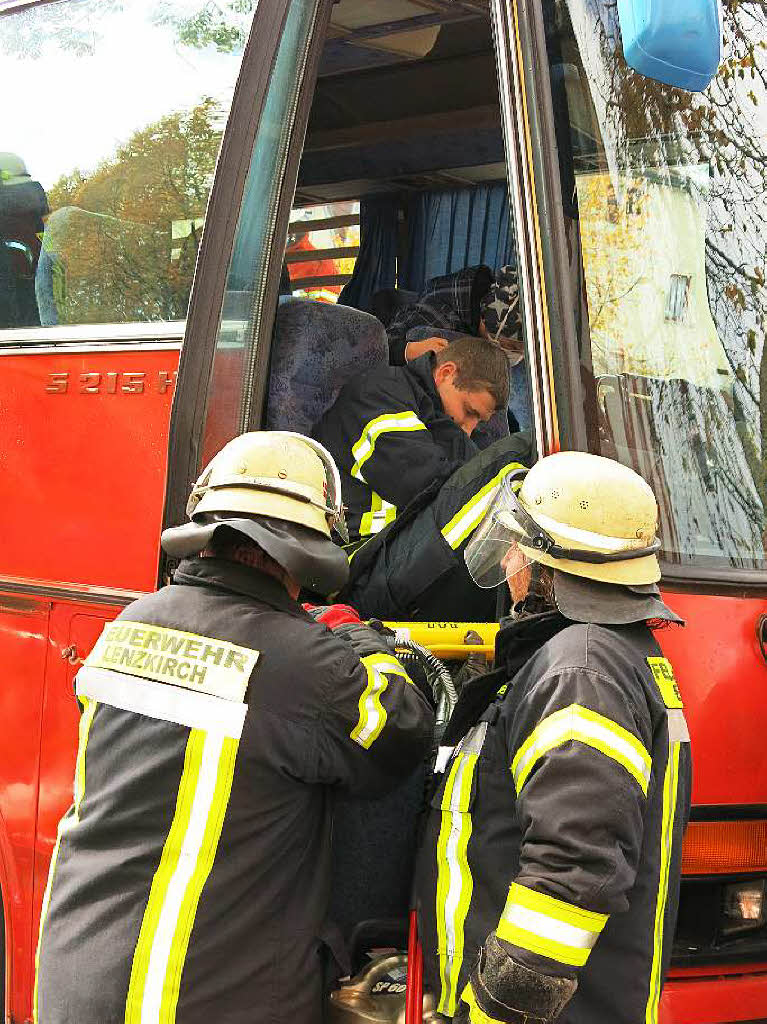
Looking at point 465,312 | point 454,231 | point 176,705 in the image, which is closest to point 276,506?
point 176,705

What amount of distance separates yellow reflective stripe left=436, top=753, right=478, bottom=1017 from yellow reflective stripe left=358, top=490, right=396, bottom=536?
4.57ft

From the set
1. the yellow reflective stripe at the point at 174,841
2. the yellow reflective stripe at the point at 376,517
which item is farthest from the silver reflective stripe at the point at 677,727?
the yellow reflective stripe at the point at 376,517

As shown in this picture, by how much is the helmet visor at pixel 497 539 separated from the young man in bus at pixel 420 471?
0.46m

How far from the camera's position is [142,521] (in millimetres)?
3000

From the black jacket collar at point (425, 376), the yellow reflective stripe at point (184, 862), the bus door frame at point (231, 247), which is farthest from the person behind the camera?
the black jacket collar at point (425, 376)

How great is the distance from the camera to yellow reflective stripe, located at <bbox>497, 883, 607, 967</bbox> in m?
1.90

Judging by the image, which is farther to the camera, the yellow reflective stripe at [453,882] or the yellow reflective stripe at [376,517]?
the yellow reflective stripe at [376,517]

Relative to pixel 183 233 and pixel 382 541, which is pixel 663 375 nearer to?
pixel 382 541

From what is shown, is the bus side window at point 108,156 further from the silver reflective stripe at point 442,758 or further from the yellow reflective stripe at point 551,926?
the yellow reflective stripe at point 551,926

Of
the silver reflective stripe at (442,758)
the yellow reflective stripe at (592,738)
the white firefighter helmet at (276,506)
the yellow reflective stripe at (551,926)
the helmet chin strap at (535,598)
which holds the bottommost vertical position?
the yellow reflective stripe at (551,926)

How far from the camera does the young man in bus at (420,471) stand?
323 centimetres

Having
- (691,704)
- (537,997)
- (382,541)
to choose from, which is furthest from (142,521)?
(537,997)

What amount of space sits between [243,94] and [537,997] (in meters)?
2.10

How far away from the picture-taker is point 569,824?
1918 mm
